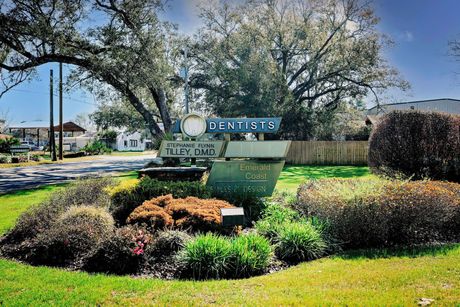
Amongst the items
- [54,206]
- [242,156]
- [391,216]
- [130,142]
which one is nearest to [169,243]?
[54,206]

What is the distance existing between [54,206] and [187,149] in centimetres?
373

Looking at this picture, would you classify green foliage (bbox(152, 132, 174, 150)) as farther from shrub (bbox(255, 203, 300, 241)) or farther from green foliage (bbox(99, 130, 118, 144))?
green foliage (bbox(99, 130, 118, 144))

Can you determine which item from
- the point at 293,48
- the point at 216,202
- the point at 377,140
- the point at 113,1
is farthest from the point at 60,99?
the point at 216,202

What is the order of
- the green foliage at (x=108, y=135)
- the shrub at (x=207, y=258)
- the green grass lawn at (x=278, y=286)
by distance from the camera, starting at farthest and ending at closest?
the green foliage at (x=108, y=135) < the shrub at (x=207, y=258) < the green grass lawn at (x=278, y=286)

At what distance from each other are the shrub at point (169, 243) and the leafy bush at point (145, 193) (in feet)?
7.12

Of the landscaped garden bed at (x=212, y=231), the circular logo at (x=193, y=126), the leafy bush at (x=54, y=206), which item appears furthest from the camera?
the circular logo at (x=193, y=126)

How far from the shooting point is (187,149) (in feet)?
34.1

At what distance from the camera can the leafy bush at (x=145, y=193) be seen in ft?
26.4

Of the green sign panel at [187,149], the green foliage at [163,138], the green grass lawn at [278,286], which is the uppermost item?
the green foliage at [163,138]

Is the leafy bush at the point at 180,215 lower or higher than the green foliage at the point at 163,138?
lower

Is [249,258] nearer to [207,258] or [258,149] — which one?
[207,258]

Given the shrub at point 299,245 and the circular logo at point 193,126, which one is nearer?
the shrub at point 299,245

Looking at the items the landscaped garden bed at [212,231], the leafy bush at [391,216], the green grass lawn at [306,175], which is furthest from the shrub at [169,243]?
the green grass lawn at [306,175]

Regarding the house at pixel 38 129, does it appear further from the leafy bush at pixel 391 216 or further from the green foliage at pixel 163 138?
the leafy bush at pixel 391 216
